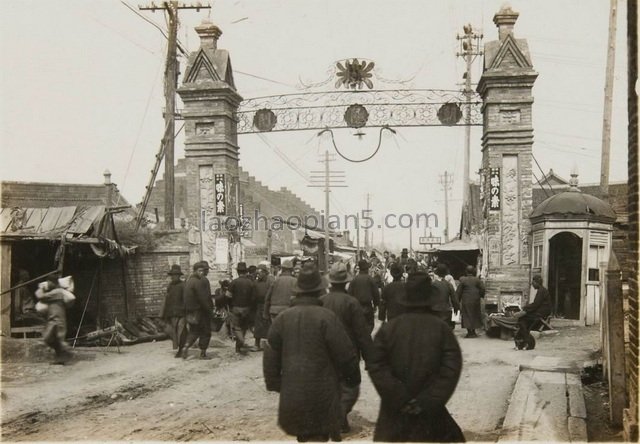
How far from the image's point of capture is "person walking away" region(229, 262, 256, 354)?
12.7 m

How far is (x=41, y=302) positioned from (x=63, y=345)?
81 centimetres

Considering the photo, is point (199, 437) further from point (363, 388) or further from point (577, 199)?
point (577, 199)

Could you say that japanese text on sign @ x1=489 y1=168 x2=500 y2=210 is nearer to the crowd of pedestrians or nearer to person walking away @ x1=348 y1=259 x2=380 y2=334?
person walking away @ x1=348 y1=259 x2=380 y2=334

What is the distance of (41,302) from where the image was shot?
35.5 feet

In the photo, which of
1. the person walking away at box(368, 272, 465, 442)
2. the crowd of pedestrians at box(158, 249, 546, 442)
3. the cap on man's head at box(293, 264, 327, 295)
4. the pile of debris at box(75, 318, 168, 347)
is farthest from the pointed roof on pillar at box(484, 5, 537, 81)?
the person walking away at box(368, 272, 465, 442)

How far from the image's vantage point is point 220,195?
16641 millimetres

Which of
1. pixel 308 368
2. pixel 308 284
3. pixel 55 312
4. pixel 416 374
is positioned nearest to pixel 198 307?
pixel 55 312

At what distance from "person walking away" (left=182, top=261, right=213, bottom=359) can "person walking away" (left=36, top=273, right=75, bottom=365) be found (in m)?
1.98

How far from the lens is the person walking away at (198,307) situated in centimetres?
1180

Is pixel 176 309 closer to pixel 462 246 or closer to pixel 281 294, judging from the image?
pixel 281 294

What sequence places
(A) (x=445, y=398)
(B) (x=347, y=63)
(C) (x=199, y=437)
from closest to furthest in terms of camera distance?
(A) (x=445, y=398) → (C) (x=199, y=437) → (B) (x=347, y=63)

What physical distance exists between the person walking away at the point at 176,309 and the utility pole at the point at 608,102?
1108cm

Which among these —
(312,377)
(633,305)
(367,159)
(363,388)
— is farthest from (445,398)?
(367,159)

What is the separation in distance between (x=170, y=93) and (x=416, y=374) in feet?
51.1
